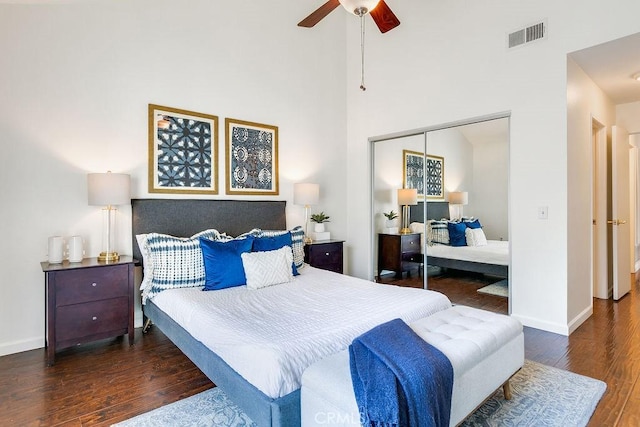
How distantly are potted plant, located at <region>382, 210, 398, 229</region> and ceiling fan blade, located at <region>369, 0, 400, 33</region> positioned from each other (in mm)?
2460

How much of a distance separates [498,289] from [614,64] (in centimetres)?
254

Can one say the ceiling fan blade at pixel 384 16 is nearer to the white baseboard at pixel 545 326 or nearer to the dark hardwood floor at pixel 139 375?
the dark hardwood floor at pixel 139 375

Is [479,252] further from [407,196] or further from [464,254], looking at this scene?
[407,196]

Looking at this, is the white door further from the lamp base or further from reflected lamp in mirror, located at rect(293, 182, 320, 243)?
the lamp base

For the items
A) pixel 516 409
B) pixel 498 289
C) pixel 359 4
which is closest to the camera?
pixel 516 409

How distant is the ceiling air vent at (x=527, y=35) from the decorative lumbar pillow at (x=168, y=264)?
3726 millimetres

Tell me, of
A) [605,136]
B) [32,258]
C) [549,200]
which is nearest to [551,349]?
[549,200]

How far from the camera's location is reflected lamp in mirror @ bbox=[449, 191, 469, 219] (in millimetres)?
4105

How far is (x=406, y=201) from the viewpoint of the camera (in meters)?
4.64

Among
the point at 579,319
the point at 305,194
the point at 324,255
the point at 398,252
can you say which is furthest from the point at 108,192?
the point at 579,319

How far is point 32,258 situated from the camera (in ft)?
9.93

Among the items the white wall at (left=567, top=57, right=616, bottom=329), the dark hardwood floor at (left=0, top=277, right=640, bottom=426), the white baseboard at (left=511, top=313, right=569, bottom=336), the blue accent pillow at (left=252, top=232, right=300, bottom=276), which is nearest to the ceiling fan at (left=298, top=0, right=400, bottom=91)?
the white wall at (left=567, top=57, right=616, bottom=329)

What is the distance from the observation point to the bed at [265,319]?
66.1 inches

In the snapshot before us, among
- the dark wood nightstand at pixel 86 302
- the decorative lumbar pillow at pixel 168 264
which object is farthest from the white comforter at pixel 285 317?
the dark wood nightstand at pixel 86 302
